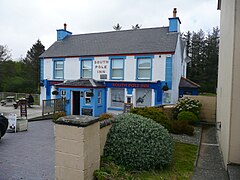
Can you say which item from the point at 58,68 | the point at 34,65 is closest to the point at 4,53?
the point at 34,65

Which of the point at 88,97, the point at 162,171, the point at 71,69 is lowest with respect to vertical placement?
the point at 162,171

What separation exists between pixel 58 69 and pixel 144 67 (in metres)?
A: 8.82

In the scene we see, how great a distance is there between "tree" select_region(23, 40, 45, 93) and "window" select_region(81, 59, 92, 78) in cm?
2017

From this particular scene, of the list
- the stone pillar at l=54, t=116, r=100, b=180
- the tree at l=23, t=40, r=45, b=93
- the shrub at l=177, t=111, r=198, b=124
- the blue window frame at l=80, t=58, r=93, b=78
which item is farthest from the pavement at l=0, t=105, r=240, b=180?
the tree at l=23, t=40, r=45, b=93

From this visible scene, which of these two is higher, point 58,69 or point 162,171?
point 58,69

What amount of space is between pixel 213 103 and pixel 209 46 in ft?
100

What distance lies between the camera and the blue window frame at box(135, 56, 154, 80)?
1669cm

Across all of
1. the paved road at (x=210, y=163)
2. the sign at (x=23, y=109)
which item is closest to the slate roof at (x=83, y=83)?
the sign at (x=23, y=109)

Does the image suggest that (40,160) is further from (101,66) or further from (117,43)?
(117,43)

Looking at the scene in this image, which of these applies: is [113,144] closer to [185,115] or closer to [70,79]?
[185,115]

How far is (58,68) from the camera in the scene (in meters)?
20.4

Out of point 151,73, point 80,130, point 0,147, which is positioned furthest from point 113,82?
point 80,130

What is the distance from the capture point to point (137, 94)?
17484 mm

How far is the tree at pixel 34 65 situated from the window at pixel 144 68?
2503 cm
